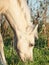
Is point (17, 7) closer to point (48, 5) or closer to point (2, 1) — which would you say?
point (2, 1)

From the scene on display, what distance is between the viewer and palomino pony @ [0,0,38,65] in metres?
5.52

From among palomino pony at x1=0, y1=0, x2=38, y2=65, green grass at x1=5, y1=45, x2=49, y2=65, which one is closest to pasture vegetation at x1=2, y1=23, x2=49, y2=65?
green grass at x1=5, y1=45, x2=49, y2=65

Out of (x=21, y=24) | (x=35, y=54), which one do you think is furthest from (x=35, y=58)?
(x=21, y=24)

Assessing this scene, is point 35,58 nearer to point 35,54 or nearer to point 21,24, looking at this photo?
point 35,54

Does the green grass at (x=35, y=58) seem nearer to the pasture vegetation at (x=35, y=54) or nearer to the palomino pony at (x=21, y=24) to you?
the pasture vegetation at (x=35, y=54)

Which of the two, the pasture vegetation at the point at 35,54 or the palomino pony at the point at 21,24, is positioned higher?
the palomino pony at the point at 21,24

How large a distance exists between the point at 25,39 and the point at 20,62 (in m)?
0.48

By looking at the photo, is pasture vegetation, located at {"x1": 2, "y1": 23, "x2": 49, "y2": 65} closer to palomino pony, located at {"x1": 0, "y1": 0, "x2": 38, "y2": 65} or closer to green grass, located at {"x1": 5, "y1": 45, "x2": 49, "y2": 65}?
green grass, located at {"x1": 5, "y1": 45, "x2": 49, "y2": 65}

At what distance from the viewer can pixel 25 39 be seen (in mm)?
5855

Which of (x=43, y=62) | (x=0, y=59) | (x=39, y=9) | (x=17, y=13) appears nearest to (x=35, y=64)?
(x=43, y=62)

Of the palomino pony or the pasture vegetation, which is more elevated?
the palomino pony

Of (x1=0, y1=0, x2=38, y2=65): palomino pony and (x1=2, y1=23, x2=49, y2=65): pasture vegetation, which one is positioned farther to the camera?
(x1=2, y1=23, x2=49, y2=65): pasture vegetation

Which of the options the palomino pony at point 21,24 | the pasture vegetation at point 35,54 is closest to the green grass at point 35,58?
the pasture vegetation at point 35,54

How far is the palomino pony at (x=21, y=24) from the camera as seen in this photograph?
217 inches
